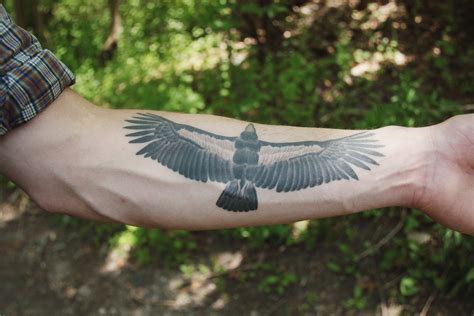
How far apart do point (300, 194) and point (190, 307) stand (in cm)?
192

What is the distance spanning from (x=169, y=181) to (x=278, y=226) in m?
1.79

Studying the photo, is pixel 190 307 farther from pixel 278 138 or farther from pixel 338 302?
pixel 278 138

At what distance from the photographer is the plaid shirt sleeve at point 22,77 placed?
141 cm

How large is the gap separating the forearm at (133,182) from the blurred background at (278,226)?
1465 millimetres

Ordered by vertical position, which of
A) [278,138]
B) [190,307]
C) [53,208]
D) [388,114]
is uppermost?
[278,138]

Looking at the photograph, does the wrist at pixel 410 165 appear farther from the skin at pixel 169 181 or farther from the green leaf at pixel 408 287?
the green leaf at pixel 408 287

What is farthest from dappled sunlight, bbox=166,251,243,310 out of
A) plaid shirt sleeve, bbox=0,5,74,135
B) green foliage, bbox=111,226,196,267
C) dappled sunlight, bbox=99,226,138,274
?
plaid shirt sleeve, bbox=0,5,74,135

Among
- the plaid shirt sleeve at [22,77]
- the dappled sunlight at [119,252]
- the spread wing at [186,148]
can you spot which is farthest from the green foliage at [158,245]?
the plaid shirt sleeve at [22,77]

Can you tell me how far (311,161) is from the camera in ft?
5.29

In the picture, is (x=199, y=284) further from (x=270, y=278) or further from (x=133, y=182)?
(x=133, y=182)

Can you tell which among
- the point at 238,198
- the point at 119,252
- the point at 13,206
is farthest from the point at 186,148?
the point at 13,206

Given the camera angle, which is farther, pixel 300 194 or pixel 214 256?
pixel 214 256

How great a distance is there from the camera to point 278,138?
5.43 ft

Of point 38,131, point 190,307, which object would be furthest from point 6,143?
point 190,307
